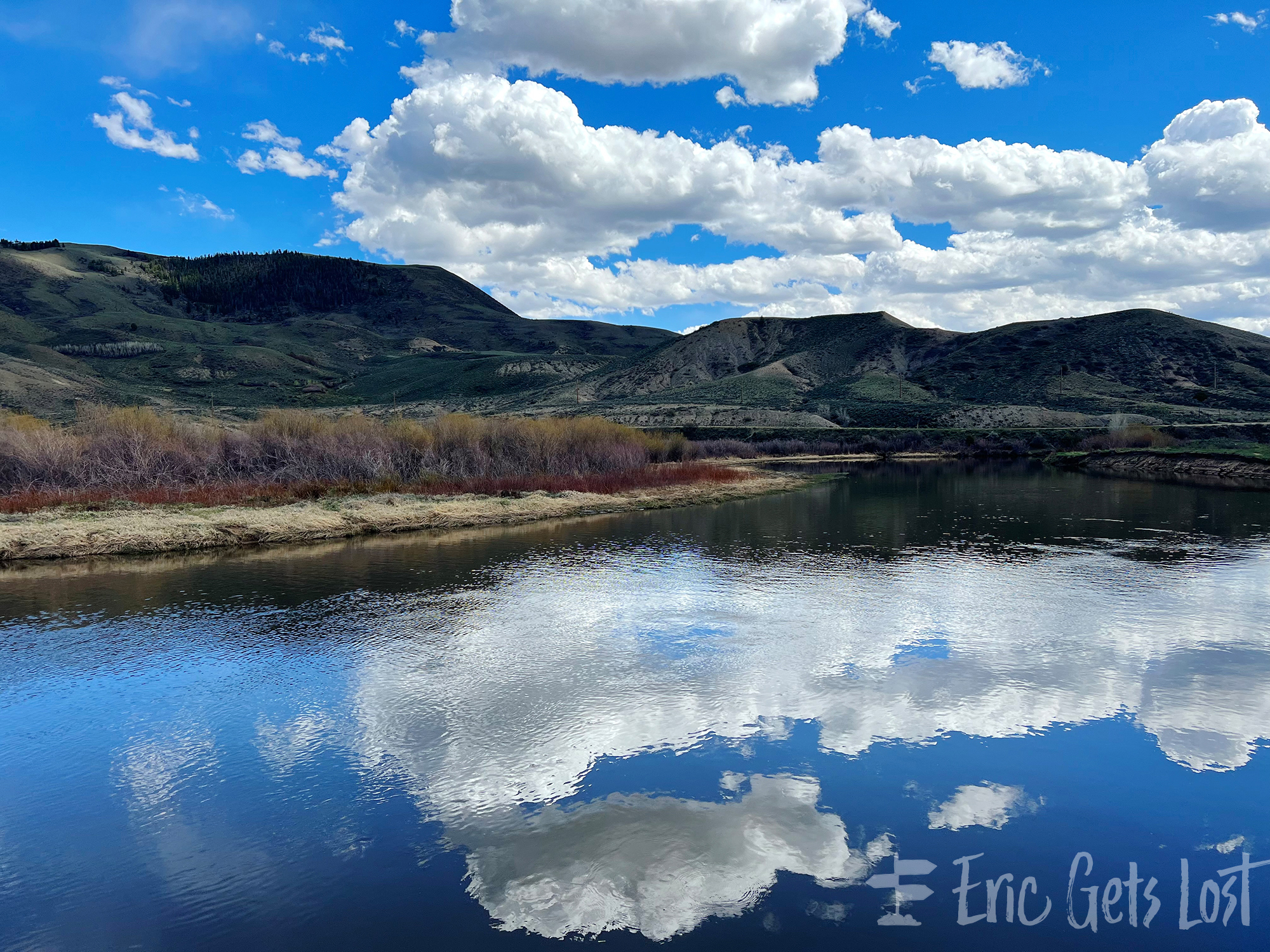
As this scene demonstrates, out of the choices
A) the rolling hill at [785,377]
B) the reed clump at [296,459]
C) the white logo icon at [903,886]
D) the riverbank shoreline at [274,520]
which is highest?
the rolling hill at [785,377]

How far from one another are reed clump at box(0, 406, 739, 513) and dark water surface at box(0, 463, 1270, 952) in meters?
18.9

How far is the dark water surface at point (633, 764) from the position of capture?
27.2ft

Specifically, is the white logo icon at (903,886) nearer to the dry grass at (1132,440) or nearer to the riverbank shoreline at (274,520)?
the riverbank shoreline at (274,520)

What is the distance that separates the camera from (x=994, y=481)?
201 ft

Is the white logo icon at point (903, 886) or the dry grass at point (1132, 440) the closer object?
the white logo icon at point (903, 886)

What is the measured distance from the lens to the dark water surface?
27.2 feet

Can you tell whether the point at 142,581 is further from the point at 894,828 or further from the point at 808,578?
the point at 894,828

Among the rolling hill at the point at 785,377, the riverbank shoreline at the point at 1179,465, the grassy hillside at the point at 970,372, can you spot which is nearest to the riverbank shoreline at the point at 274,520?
the riverbank shoreline at the point at 1179,465

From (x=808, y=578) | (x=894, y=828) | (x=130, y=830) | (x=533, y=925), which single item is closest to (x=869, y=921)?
(x=894, y=828)

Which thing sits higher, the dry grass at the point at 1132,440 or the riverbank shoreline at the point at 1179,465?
the dry grass at the point at 1132,440

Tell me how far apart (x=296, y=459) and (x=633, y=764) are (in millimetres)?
41685

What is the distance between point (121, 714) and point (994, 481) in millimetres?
60339

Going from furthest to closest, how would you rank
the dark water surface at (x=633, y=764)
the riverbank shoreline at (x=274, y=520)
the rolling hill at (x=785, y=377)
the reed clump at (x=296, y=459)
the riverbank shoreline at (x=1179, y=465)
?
the rolling hill at (x=785, y=377) < the riverbank shoreline at (x=1179, y=465) < the reed clump at (x=296, y=459) < the riverbank shoreline at (x=274, y=520) < the dark water surface at (x=633, y=764)

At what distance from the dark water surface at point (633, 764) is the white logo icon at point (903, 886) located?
7 cm
